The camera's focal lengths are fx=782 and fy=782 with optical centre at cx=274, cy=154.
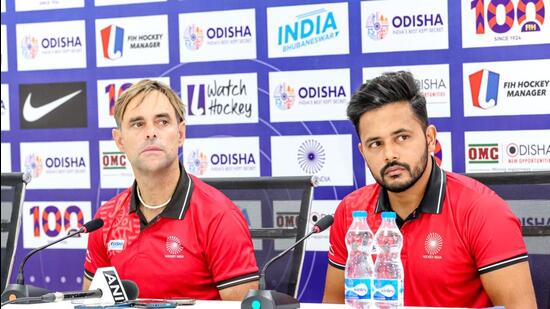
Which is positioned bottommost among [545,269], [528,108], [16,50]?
[545,269]

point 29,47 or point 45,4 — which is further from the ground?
point 45,4

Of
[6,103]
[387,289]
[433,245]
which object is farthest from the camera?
[6,103]

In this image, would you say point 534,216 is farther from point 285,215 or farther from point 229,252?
point 229,252

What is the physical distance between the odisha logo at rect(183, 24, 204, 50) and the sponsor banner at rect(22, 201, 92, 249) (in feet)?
3.41

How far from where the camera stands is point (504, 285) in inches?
86.3

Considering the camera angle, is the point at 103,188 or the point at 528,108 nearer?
the point at 528,108

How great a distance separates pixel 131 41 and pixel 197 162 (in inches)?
29.8

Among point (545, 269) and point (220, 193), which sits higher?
point (220, 193)

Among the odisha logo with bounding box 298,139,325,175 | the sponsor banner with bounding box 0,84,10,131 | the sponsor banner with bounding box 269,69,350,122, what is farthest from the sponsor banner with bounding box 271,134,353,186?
the sponsor banner with bounding box 0,84,10,131

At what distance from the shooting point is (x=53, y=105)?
4363 mm

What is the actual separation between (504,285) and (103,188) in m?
2.60

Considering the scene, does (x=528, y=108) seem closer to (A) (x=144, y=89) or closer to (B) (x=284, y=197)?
(B) (x=284, y=197)

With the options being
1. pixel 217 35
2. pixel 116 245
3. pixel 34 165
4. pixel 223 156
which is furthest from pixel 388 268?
pixel 34 165

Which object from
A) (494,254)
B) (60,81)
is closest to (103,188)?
(60,81)
